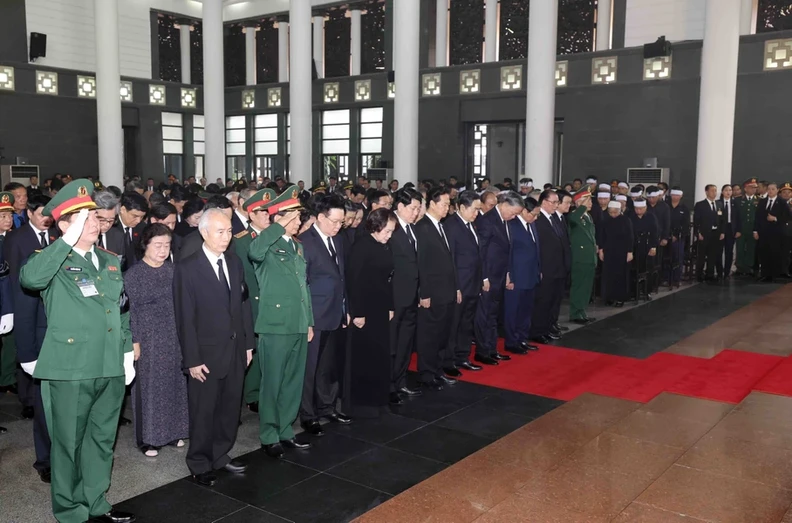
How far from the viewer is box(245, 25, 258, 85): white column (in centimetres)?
2597

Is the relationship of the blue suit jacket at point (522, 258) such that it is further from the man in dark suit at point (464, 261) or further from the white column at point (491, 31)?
the white column at point (491, 31)

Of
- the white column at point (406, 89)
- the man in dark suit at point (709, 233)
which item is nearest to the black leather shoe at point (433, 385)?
A: the man in dark suit at point (709, 233)

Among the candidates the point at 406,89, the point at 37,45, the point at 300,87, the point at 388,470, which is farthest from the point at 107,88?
the point at 388,470

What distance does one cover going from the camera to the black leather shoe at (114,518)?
374cm

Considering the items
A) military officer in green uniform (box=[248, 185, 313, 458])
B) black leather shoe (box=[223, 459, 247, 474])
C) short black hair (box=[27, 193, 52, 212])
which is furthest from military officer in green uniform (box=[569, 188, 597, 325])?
short black hair (box=[27, 193, 52, 212])

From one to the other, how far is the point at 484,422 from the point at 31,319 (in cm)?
345

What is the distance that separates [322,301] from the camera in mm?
5188

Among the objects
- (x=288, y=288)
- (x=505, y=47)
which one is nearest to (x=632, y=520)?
(x=288, y=288)

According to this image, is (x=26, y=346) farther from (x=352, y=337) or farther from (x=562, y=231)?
(x=562, y=231)

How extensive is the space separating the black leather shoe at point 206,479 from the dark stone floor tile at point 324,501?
448mm

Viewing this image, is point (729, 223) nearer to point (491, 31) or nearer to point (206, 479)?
point (491, 31)

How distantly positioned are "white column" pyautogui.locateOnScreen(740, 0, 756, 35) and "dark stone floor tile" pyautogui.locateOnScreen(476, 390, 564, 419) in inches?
547

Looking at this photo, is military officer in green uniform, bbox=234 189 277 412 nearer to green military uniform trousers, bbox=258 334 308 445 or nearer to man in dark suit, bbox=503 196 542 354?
green military uniform trousers, bbox=258 334 308 445

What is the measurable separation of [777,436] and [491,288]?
122 inches
